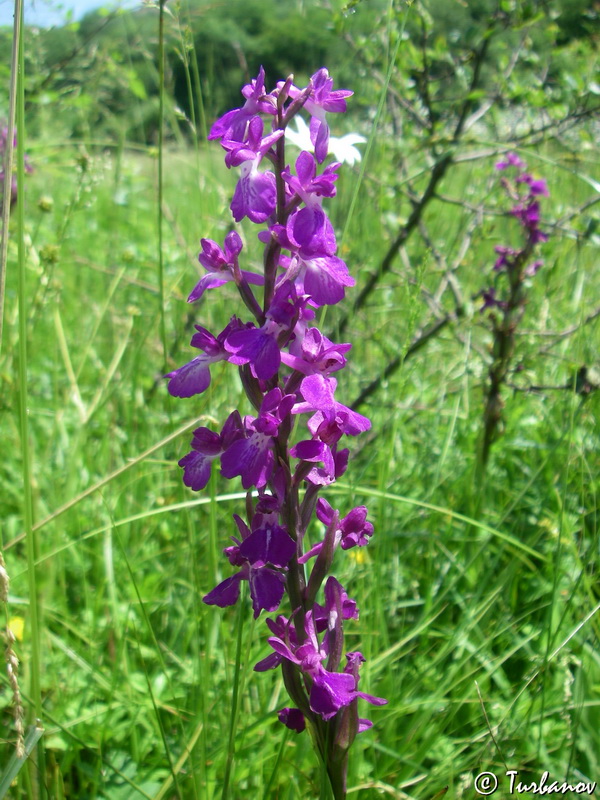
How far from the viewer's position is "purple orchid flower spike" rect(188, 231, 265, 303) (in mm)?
1066

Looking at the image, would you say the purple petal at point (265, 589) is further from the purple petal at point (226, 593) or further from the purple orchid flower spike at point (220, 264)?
the purple orchid flower spike at point (220, 264)

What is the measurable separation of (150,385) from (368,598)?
1561 mm

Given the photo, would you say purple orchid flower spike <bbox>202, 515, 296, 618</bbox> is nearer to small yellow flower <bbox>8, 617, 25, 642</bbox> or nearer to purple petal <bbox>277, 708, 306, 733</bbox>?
purple petal <bbox>277, 708, 306, 733</bbox>

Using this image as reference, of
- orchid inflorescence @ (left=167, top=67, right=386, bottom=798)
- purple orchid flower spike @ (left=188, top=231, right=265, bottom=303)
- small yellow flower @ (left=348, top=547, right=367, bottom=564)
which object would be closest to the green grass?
small yellow flower @ (left=348, top=547, right=367, bottom=564)

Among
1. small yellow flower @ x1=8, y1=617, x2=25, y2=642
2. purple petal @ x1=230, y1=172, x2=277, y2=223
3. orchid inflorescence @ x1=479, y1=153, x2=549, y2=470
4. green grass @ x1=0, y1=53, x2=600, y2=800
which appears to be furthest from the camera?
orchid inflorescence @ x1=479, y1=153, x2=549, y2=470

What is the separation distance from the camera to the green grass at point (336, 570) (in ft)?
4.61

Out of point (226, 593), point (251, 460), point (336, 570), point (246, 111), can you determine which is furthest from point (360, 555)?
point (246, 111)

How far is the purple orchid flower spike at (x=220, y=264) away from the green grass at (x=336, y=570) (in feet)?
1.17

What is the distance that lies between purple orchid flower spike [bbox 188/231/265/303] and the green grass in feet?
1.17

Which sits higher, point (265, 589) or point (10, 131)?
point (10, 131)

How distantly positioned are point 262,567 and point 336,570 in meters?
0.86

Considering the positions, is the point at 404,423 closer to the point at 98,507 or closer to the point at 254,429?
the point at 98,507

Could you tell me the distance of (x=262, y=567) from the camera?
40.6 inches

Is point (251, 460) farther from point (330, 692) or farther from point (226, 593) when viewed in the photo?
point (330, 692)
